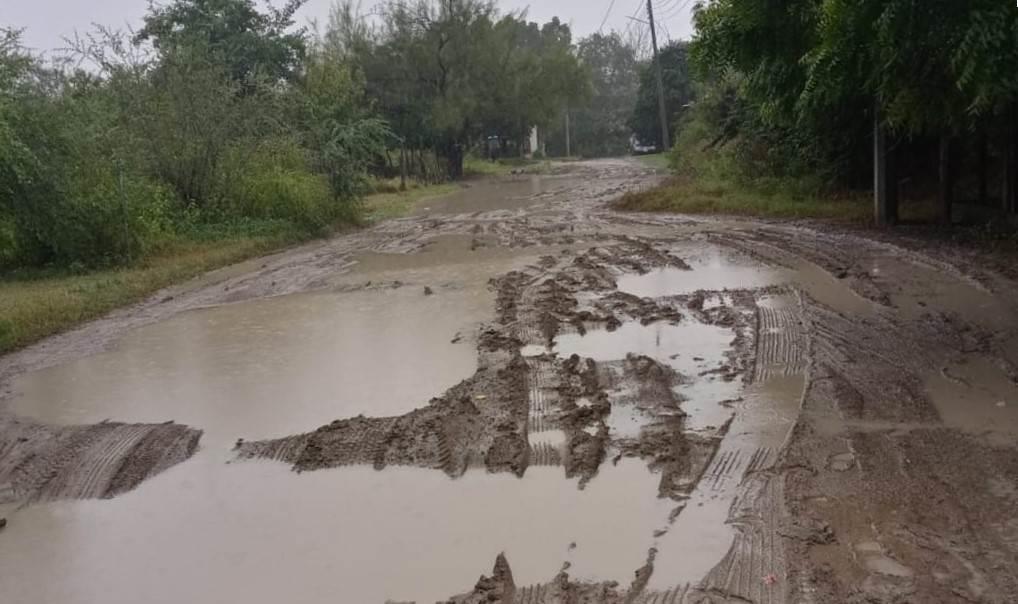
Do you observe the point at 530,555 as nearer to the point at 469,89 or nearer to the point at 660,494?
the point at 660,494

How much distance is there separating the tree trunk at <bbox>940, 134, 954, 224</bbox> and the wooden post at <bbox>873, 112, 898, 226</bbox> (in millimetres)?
951

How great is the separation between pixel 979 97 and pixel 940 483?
2.80 m

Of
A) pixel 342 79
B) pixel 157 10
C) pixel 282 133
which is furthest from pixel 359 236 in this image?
pixel 157 10

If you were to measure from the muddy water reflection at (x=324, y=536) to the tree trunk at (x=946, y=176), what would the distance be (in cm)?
1124

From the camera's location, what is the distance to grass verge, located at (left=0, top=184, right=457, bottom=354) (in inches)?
440

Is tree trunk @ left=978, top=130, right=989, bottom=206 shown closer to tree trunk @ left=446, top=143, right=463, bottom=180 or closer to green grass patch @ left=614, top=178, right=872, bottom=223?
green grass patch @ left=614, top=178, right=872, bottom=223

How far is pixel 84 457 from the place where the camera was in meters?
6.55

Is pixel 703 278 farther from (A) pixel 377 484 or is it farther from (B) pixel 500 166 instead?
(B) pixel 500 166

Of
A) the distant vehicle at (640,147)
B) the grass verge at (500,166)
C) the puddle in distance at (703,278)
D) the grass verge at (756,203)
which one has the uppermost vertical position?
the distant vehicle at (640,147)

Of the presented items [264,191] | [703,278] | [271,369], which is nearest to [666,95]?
[264,191]

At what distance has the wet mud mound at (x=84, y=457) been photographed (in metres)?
6.02

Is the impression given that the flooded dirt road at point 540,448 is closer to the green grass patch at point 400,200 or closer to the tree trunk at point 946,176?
the tree trunk at point 946,176

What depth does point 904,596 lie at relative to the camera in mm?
3881

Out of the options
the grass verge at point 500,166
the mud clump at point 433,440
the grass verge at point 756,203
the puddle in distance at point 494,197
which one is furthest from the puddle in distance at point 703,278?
the grass verge at point 500,166
